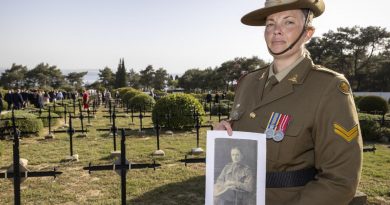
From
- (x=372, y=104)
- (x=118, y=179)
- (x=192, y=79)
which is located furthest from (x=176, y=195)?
(x=192, y=79)

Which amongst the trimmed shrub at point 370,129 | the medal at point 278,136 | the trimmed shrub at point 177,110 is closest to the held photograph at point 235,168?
the medal at point 278,136

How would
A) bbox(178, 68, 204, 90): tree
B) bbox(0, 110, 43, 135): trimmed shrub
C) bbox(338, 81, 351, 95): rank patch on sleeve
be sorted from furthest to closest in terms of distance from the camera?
bbox(178, 68, 204, 90): tree → bbox(0, 110, 43, 135): trimmed shrub → bbox(338, 81, 351, 95): rank patch on sleeve

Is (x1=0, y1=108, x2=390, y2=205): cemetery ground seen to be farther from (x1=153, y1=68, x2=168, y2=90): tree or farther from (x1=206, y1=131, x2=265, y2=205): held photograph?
(x1=153, y1=68, x2=168, y2=90): tree

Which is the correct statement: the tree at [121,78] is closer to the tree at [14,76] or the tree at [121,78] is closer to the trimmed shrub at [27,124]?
the tree at [14,76]

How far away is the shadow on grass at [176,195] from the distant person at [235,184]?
4462 millimetres

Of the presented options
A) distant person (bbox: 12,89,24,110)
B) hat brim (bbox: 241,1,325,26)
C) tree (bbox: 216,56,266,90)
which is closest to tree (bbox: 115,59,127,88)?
tree (bbox: 216,56,266,90)

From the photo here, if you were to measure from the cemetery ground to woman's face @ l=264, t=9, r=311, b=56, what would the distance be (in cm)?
476

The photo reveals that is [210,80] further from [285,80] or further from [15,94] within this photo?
[285,80]

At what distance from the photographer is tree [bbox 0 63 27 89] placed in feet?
231

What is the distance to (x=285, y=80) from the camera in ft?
7.06

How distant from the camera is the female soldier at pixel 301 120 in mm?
1735

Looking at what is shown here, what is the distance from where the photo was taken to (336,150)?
5.69 ft

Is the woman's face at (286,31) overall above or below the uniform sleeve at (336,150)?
above

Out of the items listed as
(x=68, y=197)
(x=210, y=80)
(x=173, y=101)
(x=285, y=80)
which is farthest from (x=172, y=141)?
(x=210, y=80)
